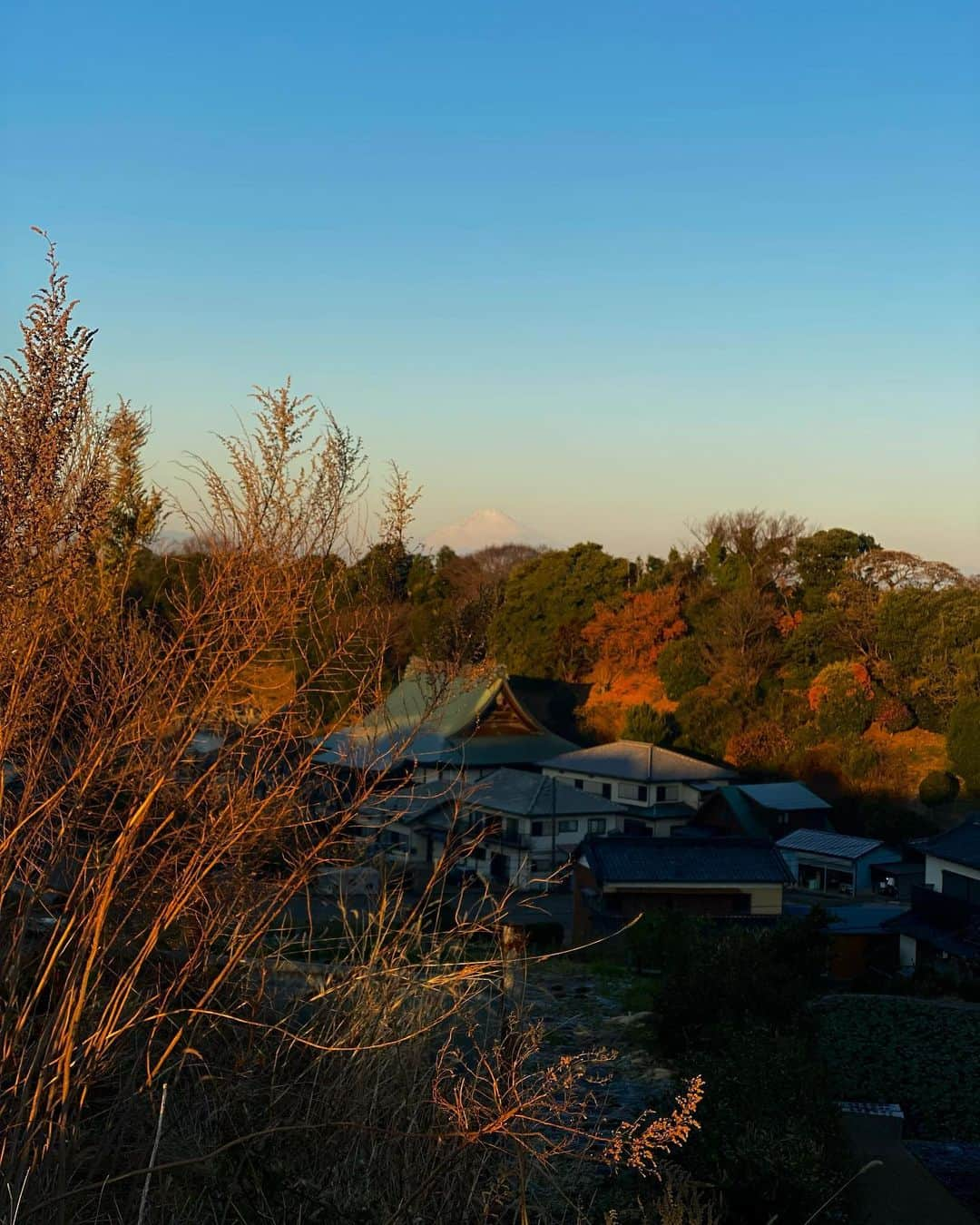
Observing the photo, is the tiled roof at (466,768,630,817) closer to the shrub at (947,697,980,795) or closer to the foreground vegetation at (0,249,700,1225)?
the shrub at (947,697,980,795)

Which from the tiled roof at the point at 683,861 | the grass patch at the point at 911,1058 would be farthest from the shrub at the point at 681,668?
the grass patch at the point at 911,1058

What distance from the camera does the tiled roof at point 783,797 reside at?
67.2 feet

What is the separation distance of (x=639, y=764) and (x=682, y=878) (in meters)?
8.03

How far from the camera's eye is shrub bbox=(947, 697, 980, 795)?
67.8 feet

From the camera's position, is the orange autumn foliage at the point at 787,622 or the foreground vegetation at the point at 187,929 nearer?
the foreground vegetation at the point at 187,929

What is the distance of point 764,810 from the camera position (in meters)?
20.4

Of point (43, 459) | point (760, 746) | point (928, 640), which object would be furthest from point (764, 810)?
point (43, 459)

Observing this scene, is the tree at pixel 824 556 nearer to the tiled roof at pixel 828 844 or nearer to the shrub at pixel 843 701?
the shrub at pixel 843 701

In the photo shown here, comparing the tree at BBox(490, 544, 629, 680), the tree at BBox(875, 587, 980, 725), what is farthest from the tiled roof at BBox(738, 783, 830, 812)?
the tree at BBox(490, 544, 629, 680)

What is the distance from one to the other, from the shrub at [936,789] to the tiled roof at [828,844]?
6.80 ft

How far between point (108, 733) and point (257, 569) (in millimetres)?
550

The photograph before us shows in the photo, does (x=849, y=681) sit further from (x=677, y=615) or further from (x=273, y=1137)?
(x=273, y=1137)

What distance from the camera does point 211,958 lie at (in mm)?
3371

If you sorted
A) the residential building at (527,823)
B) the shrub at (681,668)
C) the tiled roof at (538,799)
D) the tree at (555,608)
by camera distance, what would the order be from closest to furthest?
1. the residential building at (527,823)
2. the tiled roof at (538,799)
3. the shrub at (681,668)
4. the tree at (555,608)
